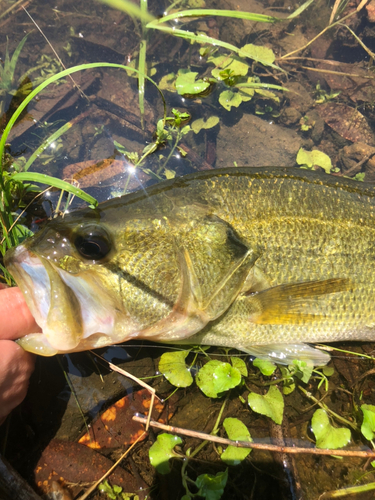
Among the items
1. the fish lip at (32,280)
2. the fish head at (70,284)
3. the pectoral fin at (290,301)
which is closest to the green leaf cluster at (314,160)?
the pectoral fin at (290,301)

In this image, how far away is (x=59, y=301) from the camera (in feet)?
5.74

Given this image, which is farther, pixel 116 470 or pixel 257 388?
pixel 257 388

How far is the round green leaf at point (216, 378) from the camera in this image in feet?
7.68

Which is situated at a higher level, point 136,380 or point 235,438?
point 136,380

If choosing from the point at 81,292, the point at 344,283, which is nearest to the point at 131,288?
the point at 81,292

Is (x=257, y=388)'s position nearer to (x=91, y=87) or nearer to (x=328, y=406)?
(x=328, y=406)

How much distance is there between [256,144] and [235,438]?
11.9ft

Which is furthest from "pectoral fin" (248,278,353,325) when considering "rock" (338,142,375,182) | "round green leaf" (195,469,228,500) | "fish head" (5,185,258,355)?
"rock" (338,142,375,182)

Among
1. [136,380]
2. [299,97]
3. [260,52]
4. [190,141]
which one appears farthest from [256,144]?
[136,380]

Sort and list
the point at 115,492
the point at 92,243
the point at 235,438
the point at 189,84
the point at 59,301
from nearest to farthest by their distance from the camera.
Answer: the point at 59,301 < the point at 92,243 < the point at 115,492 < the point at 235,438 < the point at 189,84

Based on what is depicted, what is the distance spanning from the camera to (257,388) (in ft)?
8.73

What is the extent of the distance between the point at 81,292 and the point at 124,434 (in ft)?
4.24

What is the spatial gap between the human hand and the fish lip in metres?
0.16

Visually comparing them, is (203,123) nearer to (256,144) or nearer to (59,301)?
(256,144)
